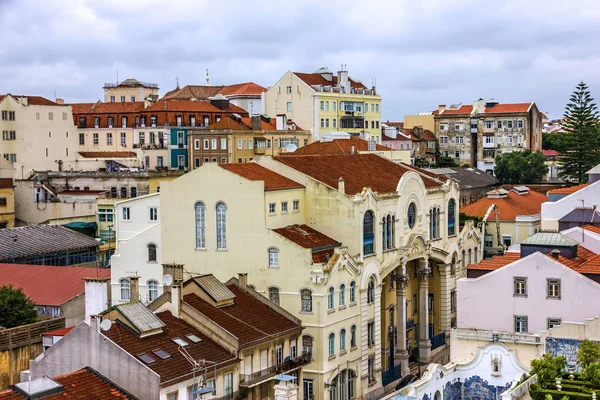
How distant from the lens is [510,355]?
4356cm

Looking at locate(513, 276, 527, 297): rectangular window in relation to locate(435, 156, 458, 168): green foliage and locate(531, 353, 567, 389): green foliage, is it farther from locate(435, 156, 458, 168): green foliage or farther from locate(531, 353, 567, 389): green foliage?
locate(435, 156, 458, 168): green foliage

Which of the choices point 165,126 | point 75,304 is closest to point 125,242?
point 75,304

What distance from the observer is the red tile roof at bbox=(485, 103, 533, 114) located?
453 ft

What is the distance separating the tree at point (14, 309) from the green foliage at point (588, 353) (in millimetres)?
30047

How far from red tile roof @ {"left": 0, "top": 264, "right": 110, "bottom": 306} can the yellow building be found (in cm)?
5556

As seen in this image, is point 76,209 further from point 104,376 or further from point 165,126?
point 104,376

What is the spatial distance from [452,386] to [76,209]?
57575mm

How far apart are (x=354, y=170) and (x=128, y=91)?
76.6 meters

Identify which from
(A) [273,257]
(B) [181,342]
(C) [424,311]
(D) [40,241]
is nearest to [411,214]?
(C) [424,311]

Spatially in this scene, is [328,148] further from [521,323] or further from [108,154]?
[521,323]

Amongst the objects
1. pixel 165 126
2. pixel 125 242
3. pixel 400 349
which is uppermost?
pixel 165 126

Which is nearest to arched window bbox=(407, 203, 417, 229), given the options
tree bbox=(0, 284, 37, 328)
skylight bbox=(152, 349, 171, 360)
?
tree bbox=(0, 284, 37, 328)

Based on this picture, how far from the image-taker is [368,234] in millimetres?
59688

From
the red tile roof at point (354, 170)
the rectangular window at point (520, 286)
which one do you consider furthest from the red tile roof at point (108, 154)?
the rectangular window at point (520, 286)
